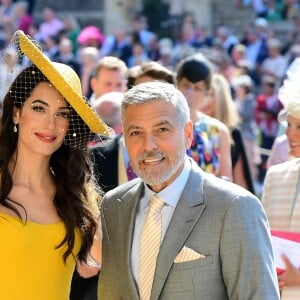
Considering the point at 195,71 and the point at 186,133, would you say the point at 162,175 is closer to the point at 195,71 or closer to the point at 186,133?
the point at 186,133

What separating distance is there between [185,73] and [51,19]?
14.5 m

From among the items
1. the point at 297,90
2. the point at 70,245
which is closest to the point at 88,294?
Result: the point at 70,245

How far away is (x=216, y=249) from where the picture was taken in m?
3.56

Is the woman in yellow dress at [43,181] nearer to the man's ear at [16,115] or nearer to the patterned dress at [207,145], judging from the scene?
the man's ear at [16,115]

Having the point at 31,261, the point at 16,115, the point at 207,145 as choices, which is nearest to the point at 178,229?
the point at 31,261

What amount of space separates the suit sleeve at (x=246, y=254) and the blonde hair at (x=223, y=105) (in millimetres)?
3409

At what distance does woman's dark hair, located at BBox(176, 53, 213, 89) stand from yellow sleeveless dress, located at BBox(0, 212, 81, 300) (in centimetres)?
239

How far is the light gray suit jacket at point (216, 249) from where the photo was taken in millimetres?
3525

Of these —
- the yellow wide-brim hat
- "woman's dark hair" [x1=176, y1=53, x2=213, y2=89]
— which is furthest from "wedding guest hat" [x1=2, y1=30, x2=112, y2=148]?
"woman's dark hair" [x1=176, y1=53, x2=213, y2=89]

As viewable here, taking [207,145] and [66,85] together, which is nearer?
[66,85]

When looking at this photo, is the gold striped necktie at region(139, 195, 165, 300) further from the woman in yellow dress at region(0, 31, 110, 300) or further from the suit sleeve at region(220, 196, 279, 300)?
the woman in yellow dress at region(0, 31, 110, 300)

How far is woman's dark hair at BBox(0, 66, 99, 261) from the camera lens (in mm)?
4285

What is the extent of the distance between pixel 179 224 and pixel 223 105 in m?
3.62

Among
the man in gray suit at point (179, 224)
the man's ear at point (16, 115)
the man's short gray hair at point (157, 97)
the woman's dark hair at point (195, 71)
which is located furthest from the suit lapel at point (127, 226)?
the woman's dark hair at point (195, 71)
